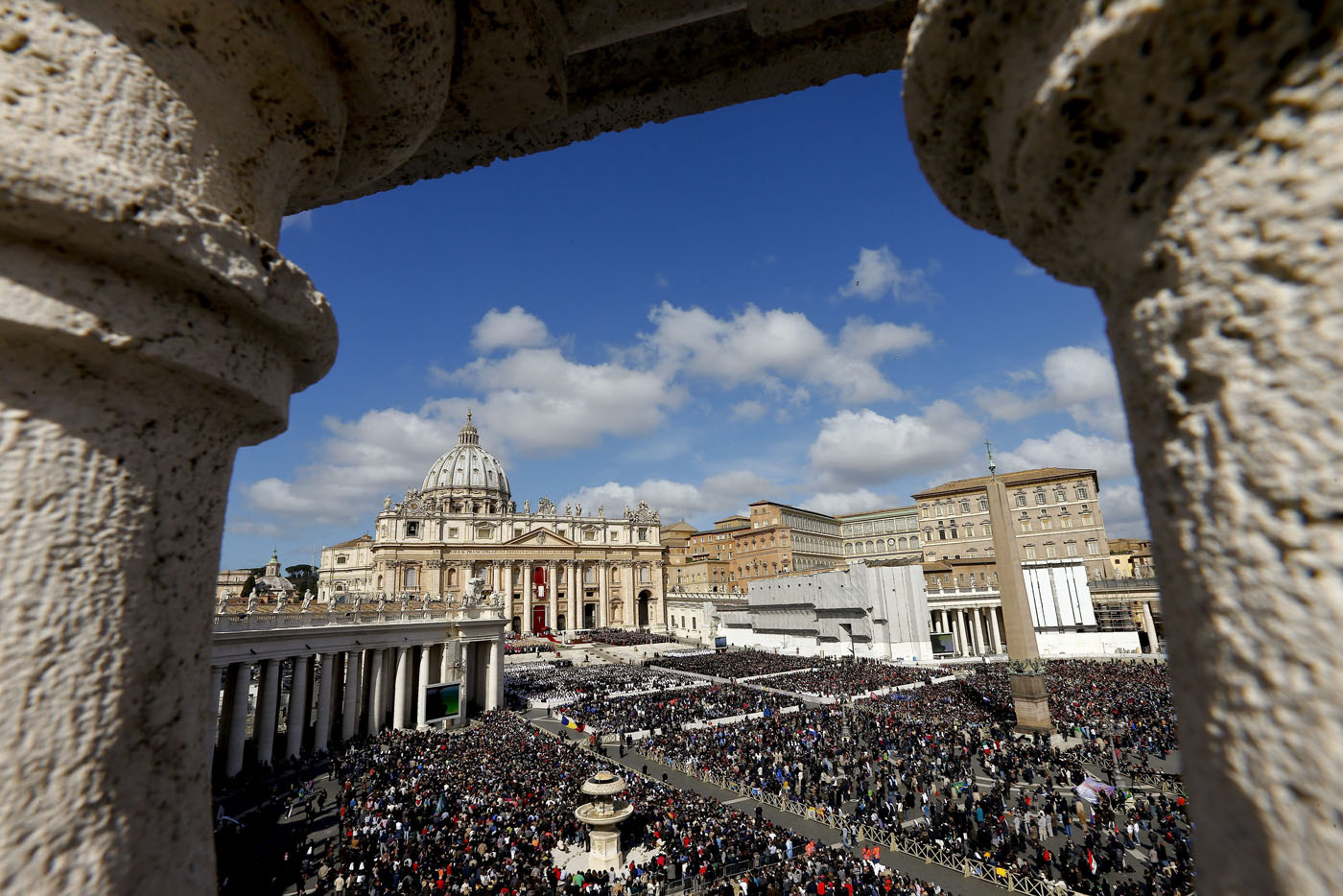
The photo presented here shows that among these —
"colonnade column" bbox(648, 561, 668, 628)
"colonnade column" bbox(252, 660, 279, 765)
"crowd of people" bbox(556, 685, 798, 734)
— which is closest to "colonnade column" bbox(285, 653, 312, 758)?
"colonnade column" bbox(252, 660, 279, 765)

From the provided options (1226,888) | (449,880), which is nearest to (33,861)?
(1226,888)

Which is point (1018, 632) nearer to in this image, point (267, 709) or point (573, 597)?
point (267, 709)

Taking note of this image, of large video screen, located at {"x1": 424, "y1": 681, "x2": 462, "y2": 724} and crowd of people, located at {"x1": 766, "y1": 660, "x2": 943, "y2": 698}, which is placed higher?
large video screen, located at {"x1": 424, "y1": 681, "x2": 462, "y2": 724}

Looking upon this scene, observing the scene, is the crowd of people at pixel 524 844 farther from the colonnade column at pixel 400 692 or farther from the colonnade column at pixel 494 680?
the colonnade column at pixel 494 680

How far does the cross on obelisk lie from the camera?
23.5m

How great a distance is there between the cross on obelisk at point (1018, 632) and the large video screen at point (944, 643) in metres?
24.5

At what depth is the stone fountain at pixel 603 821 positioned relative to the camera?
14531 mm

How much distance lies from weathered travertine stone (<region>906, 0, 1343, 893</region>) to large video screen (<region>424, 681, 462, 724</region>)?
30172 millimetres

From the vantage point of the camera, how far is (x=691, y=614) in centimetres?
7744

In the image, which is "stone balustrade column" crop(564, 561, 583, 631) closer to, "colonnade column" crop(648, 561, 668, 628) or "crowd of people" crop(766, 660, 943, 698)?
"colonnade column" crop(648, 561, 668, 628)

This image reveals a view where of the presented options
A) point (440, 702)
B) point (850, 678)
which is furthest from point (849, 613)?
point (440, 702)

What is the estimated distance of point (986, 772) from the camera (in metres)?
19.6

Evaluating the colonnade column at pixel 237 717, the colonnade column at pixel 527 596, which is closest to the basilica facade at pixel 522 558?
the colonnade column at pixel 527 596

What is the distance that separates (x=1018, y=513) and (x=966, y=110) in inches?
2907
